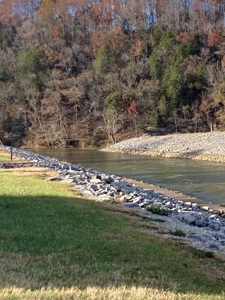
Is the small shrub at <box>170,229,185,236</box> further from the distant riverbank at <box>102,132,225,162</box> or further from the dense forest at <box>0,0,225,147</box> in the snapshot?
the dense forest at <box>0,0,225,147</box>

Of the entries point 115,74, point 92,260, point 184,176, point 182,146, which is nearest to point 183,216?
point 92,260

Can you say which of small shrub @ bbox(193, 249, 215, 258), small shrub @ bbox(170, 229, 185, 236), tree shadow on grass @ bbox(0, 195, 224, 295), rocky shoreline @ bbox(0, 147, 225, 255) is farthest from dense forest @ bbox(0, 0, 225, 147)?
small shrub @ bbox(193, 249, 215, 258)

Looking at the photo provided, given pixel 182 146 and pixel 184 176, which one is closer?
pixel 184 176

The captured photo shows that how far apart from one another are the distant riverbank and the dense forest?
879 centimetres

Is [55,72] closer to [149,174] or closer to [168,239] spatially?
[149,174]

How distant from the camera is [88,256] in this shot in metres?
7.06

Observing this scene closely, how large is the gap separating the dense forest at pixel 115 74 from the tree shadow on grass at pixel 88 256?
50.2 m

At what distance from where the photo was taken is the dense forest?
6531 cm

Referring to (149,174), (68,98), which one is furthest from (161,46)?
(149,174)

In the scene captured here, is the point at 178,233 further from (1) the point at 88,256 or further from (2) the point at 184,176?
(2) the point at 184,176

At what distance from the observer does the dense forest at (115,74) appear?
65312 mm

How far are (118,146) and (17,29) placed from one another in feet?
250

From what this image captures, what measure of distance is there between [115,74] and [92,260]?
70775 millimetres

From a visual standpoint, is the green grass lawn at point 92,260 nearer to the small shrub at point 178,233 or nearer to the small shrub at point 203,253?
the small shrub at point 203,253
